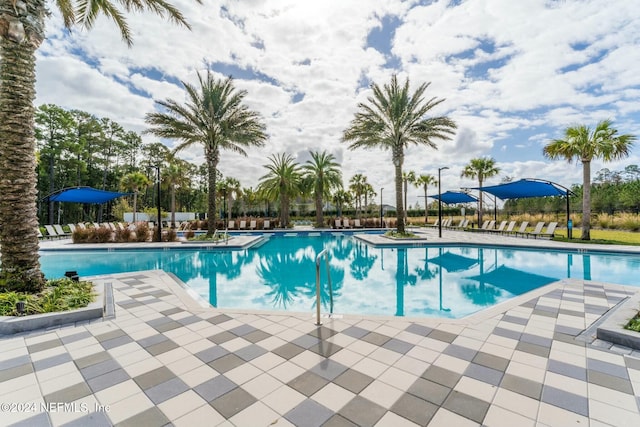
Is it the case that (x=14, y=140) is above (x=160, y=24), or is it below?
below

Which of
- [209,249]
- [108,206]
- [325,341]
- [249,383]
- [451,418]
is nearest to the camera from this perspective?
[451,418]

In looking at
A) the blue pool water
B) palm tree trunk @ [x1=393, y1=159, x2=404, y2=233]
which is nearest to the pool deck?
the blue pool water

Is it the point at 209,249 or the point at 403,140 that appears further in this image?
the point at 403,140

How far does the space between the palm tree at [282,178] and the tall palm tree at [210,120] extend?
7.76 metres

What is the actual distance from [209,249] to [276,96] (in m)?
8.64

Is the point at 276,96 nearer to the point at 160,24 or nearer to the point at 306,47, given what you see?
the point at 306,47

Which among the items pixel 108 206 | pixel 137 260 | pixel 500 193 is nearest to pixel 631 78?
pixel 500 193

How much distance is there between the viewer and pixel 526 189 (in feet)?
53.1

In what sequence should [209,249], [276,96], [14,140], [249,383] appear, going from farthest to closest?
[276,96]
[209,249]
[14,140]
[249,383]

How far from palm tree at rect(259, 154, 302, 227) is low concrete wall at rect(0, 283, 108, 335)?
19.9 meters

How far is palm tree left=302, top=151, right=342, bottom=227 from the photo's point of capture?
23766 mm

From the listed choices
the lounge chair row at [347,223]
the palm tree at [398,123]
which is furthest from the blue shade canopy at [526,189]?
the lounge chair row at [347,223]

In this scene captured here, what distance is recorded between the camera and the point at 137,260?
37.9ft

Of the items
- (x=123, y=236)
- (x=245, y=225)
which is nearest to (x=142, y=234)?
(x=123, y=236)
